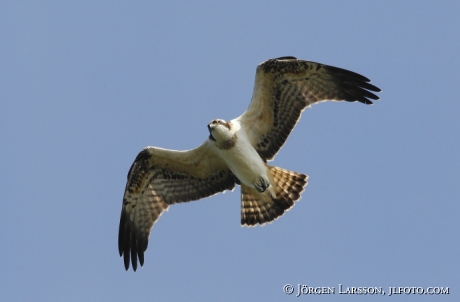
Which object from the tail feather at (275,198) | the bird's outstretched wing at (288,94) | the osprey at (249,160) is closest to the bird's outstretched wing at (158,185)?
the osprey at (249,160)

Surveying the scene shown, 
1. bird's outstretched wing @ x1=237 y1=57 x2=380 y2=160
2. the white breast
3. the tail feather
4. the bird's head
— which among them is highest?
bird's outstretched wing @ x1=237 y1=57 x2=380 y2=160

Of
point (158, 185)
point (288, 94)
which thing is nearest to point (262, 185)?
point (288, 94)

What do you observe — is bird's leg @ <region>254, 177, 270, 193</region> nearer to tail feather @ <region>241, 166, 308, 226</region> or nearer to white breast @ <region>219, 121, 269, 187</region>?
white breast @ <region>219, 121, 269, 187</region>

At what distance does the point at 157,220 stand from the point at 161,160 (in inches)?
44.8

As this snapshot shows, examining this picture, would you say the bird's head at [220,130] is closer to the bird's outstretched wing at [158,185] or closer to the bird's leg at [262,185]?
the bird's outstretched wing at [158,185]

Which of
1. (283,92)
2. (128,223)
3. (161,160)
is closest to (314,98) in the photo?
(283,92)

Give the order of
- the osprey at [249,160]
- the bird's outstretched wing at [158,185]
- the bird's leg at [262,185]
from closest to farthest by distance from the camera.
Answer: the osprey at [249,160] → the bird's leg at [262,185] → the bird's outstretched wing at [158,185]

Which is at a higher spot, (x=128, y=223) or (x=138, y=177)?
(x=138, y=177)

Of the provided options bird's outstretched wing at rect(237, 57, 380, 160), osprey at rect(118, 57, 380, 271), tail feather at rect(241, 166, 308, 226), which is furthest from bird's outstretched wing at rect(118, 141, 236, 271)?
bird's outstretched wing at rect(237, 57, 380, 160)

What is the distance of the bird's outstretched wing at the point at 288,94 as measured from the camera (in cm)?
1101

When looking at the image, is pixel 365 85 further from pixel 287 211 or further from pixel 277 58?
pixel 287 211

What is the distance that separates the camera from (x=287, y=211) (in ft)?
38.1

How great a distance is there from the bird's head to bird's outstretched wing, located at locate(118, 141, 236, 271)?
0.67 m

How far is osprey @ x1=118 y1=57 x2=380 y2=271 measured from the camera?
10.9 m
